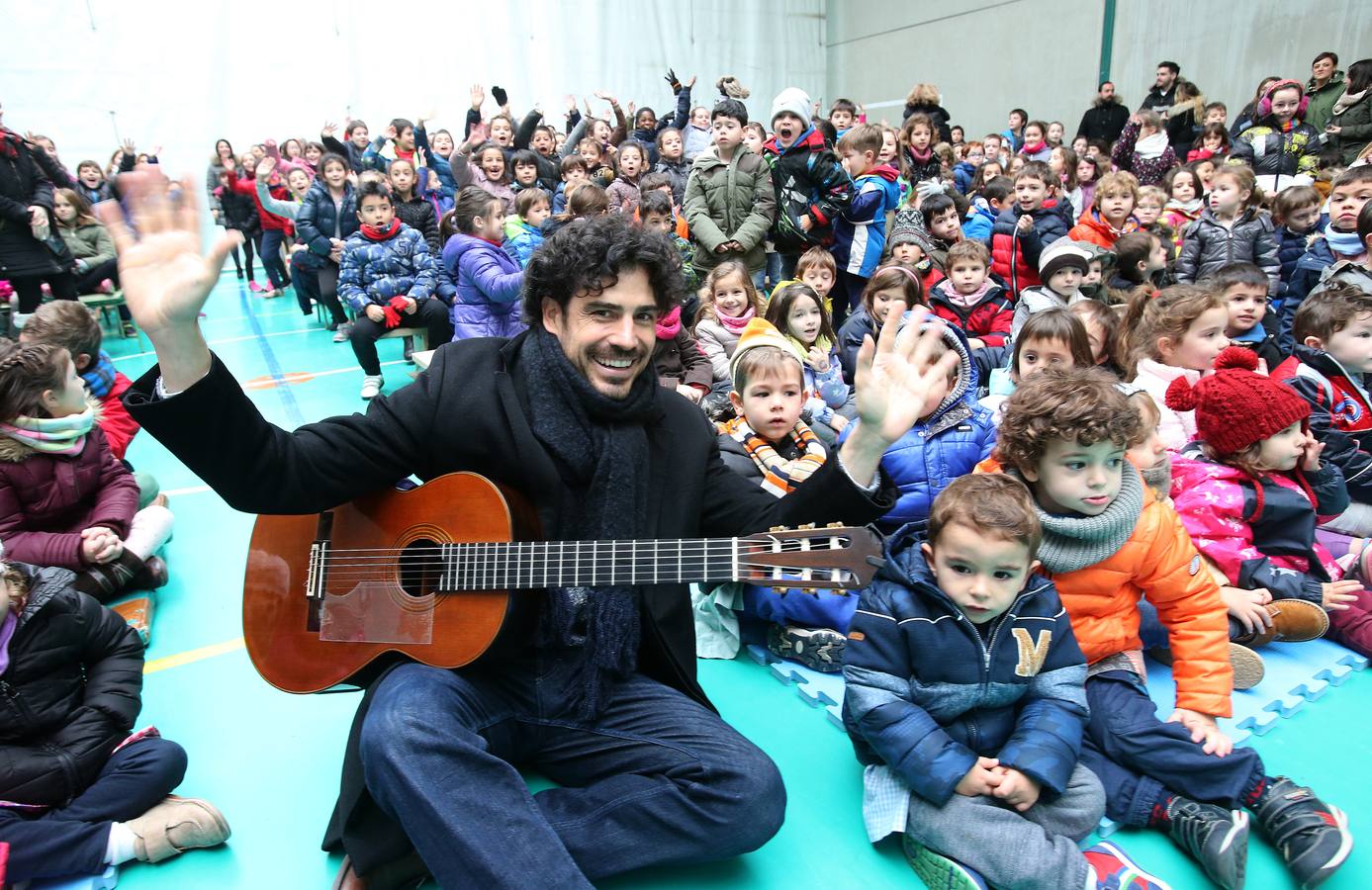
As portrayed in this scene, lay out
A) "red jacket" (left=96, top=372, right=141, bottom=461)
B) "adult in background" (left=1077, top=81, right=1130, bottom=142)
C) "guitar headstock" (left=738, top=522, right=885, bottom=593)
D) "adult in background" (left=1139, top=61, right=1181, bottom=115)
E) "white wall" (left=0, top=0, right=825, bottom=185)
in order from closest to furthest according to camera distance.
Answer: "guitar headstock" (left=738, top=522, right=885, bottom=593)
"red jacket" (left=96, top=372, right=141, bottom=461)
"adult in background" (left=1139, top=61, right=1181, bottom=115)
"adult in background" (left=1077, top=81, right=1130, bottom=142)
"white wall" (left=0, top=0, right=825, bottom=185)

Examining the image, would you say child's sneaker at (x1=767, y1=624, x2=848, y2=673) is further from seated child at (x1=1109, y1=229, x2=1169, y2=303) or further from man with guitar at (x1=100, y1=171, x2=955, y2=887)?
seated child at (x1=1109, y1=229, x2=1169, y2=303)

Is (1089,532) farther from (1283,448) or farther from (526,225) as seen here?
(526,225)

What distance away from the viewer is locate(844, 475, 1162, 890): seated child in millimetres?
2002

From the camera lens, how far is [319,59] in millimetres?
14477

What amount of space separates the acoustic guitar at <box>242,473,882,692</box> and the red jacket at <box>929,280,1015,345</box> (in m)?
3.94

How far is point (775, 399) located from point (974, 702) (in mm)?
1578

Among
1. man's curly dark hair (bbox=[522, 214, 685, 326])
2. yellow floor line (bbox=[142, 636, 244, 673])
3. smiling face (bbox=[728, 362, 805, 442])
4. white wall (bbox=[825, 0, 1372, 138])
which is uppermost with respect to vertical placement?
white wall (bbox=[825, 0, 1372, 138])

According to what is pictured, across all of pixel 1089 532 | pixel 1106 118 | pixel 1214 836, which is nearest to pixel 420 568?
pixel 1089 532

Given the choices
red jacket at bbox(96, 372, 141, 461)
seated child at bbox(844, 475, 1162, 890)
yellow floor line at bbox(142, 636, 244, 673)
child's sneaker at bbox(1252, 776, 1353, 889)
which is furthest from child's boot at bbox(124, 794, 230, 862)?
child's sneaker at bbox(1252, 776, 1353, 889)

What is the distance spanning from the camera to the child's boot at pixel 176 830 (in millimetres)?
2172

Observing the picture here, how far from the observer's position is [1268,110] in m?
9.25

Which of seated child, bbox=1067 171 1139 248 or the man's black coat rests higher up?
seated child, bbox=1067 171 1139 248

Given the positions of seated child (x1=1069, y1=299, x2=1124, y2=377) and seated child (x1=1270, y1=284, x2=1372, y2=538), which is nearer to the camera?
seated child (x1=1270, y1=284, x2=1372, y2=538)

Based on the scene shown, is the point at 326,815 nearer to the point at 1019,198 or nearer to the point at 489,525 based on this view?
the point at 489,525
